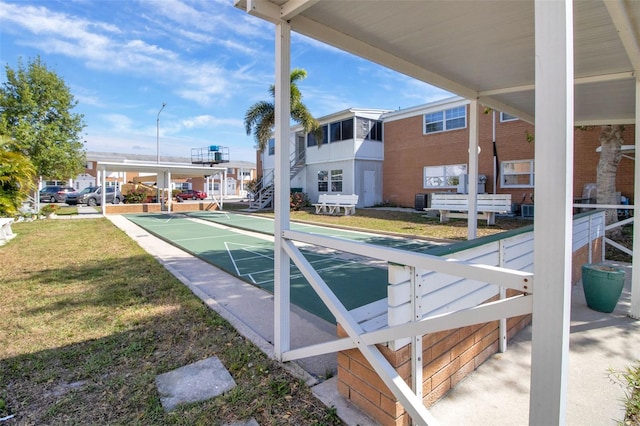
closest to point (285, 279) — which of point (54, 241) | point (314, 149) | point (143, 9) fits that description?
point (143, 9)

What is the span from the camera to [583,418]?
233cm

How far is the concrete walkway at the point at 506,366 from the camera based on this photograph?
2361 mm

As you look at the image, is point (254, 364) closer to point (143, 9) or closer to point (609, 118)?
point (609, 118)

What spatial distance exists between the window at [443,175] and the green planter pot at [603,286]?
14324mm

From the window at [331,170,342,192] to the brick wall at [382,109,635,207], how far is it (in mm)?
2944

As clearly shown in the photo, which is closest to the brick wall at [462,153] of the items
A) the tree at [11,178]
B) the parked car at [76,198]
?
the tree at [11,178]

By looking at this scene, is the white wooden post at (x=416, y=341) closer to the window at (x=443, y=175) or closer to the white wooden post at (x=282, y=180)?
the white wooden post at (x=282, y=180)

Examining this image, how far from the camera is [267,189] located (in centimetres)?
2327

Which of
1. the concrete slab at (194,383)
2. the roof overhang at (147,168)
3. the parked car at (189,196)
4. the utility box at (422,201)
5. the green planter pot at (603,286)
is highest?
the roof overhang at (147,168)

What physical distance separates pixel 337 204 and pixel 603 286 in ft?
47.2

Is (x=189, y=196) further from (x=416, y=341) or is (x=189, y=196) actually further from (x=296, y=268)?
(x=416, y=341)

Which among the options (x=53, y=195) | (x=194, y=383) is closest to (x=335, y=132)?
(x=194, y=383)

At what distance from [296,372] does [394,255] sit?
1.59 meters

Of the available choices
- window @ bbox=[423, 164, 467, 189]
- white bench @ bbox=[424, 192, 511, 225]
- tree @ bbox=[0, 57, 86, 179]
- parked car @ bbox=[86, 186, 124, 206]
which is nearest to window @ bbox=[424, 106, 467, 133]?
window @ bbox=[423, 164, 467, 189]
